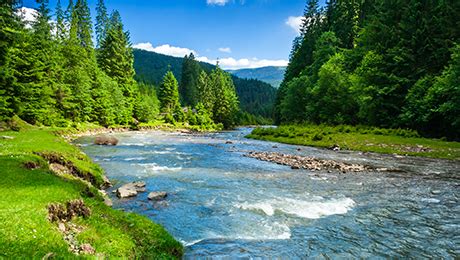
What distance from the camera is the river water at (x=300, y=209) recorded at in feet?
33.9

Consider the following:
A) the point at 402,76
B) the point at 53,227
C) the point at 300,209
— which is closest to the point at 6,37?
the point at 53,227

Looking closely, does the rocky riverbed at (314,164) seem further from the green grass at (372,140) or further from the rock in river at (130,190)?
the rock in river at (130,190)

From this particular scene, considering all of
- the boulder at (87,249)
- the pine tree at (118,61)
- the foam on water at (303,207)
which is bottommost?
the foam on water at (303,207)

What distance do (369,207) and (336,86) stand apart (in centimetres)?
4474

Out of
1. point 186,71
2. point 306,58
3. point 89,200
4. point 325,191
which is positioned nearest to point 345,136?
point 325,191

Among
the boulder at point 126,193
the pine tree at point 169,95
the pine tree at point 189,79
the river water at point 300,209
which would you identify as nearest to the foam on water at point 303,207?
the river water at point 300,209

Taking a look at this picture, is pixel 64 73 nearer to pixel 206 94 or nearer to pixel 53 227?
pixel 53 227

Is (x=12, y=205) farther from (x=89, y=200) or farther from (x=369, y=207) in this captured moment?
(x=369, y=207)

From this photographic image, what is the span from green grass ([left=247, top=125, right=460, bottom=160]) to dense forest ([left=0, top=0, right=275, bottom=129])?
35820 millimetres

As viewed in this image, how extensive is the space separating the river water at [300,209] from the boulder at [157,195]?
0.49 metres

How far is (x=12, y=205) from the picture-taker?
27.4ft

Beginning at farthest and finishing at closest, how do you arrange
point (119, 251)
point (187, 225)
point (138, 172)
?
1. point (138, 172)
2. point (187, 225)
3. point (119, 251)

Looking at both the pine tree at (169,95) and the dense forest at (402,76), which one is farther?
the pine tree at (169,95)

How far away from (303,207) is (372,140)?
2757 centimetres
